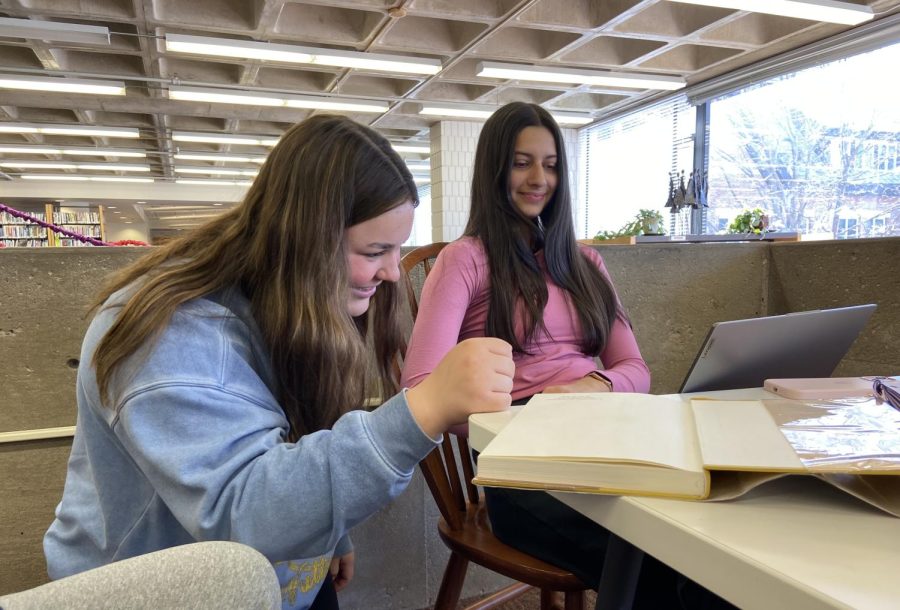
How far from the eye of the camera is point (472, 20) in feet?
14.9

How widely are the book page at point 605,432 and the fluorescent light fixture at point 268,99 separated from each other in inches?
237

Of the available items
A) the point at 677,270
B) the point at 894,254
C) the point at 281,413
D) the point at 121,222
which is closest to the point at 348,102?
the point at 677,270

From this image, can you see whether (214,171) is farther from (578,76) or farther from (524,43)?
(578,76)

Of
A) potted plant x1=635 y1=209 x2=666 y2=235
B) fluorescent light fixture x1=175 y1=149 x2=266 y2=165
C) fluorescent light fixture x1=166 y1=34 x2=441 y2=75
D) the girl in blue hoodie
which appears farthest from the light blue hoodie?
fluorescent light fixture x1=175 y1=149 x2=266 y2=165

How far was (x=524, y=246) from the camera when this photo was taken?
1331mm

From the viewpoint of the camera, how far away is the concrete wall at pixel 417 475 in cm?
130

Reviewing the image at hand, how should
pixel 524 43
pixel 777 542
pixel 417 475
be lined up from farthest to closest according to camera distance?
pixel 524 43 < pixel 417 475 < pixel 777 542

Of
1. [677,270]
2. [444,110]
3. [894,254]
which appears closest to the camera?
[894,254]

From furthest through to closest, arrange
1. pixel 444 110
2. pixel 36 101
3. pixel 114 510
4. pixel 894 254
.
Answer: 1. pixel 444 110
2. pixel 36 101
3. pixel 894 254
4. pixel 114 510

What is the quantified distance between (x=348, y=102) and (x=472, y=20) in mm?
2373

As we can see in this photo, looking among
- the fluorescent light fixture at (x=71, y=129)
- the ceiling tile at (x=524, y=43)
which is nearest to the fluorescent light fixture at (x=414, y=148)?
the fluorescent light fixture at (x=71, y=129)

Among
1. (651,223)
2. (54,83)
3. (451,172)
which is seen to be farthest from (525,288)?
(451,172)

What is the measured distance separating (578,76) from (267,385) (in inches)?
219

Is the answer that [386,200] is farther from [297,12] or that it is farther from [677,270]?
[297,12]
